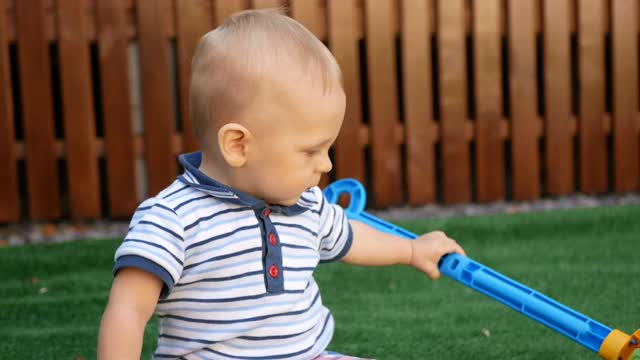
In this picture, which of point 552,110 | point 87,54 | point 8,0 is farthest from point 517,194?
point 8,0

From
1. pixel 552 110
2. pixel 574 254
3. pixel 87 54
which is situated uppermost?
pixel 87 54

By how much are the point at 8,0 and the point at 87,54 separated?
0.38 m

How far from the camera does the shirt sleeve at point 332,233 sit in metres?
1.98

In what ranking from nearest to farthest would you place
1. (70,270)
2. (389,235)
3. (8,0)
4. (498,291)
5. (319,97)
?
(319,97)
(498,291)
(389,235)
(70,270)
(8,0)

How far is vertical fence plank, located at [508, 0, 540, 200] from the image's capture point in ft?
15.4

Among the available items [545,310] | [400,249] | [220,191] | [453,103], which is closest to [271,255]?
[220,191]

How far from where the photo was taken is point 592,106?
190 inches

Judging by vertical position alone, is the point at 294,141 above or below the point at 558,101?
above

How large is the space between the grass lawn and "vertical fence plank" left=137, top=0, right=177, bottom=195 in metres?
0.55

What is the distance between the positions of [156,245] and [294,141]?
283 mm

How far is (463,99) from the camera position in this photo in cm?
468

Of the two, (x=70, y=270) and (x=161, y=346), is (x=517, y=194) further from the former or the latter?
(x=161, y=346)

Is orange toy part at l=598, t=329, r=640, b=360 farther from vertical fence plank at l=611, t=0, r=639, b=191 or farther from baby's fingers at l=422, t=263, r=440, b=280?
vertical fence plank at l=611, t=0, r=639, b=191

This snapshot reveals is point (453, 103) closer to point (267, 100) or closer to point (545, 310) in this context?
point (545, 310)
